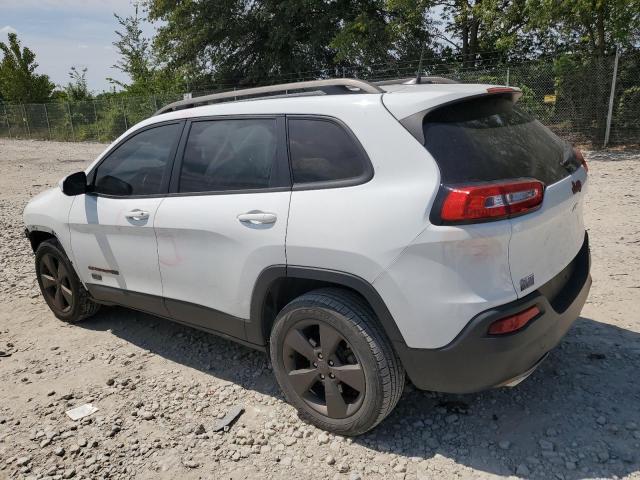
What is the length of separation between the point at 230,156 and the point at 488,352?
1.76 meters

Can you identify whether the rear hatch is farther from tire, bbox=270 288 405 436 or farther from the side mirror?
the side mirror

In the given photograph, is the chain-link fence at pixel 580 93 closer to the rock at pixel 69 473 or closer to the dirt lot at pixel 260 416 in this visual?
the dirt lot at pixel 260 416

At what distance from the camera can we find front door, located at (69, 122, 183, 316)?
129 inches

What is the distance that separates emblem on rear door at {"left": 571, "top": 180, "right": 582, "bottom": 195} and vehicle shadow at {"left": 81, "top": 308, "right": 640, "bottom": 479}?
1132 millimetres

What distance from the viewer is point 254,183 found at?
278 cm

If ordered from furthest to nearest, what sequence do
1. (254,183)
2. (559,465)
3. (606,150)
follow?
(606,150), (254,183), (559,465)

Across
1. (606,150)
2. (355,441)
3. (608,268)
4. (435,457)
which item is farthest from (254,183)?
(606,150)

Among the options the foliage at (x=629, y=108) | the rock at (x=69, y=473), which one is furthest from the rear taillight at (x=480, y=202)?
the foliage at (x=629, y=108)

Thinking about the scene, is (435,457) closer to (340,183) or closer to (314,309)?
(314,309)

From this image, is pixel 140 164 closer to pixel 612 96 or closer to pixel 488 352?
pixel 488 352

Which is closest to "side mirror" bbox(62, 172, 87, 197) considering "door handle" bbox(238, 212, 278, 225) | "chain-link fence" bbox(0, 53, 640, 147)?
"door handle" bbox(238, 212, 278, 225)

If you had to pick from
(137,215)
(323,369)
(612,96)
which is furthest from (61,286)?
(612,96)

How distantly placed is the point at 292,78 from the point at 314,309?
64.9 ft

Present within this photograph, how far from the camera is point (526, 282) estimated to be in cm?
224
